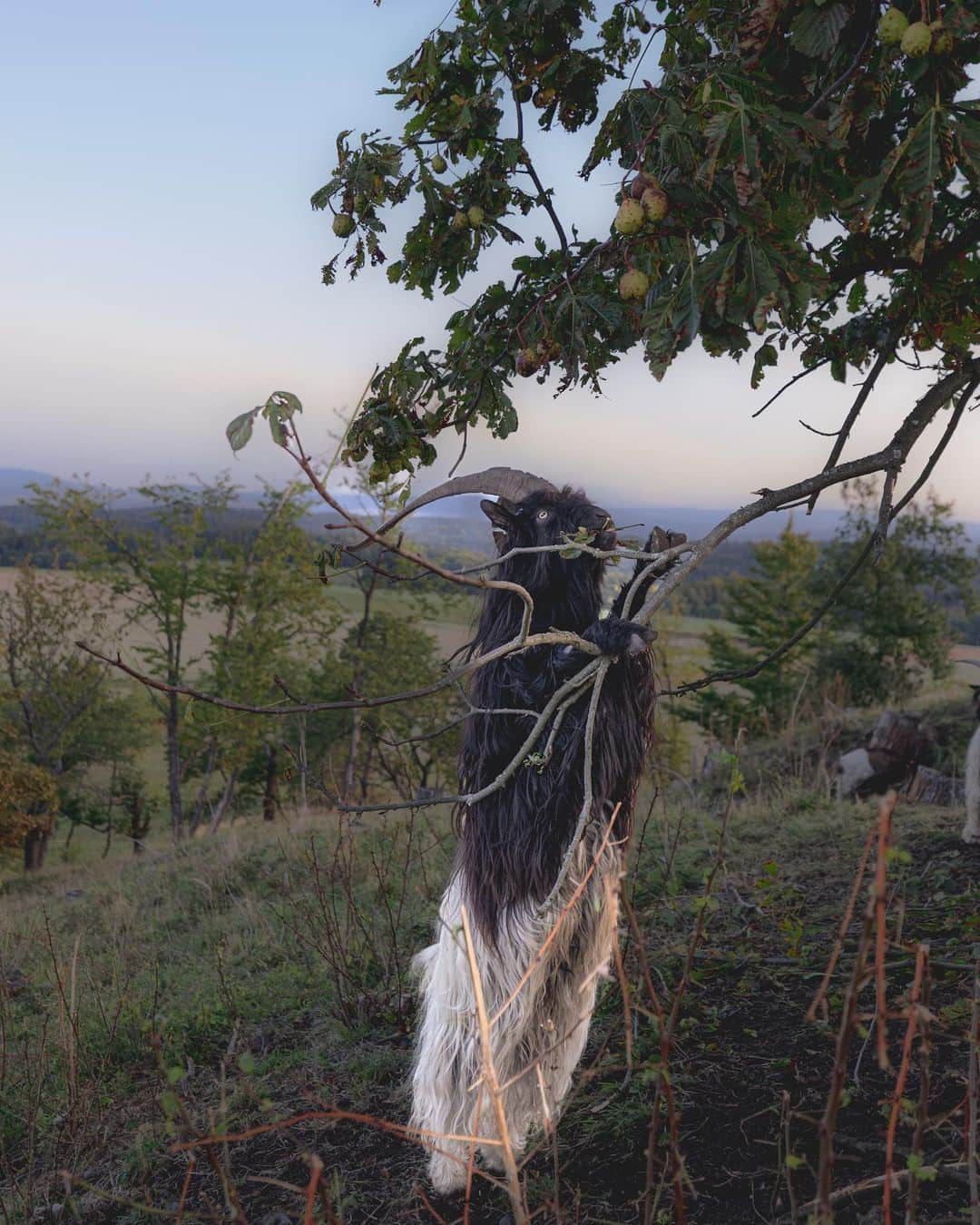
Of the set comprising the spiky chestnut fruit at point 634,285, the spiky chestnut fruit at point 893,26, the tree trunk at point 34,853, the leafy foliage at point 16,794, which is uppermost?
the spiky chestnut fruit at point 893,26

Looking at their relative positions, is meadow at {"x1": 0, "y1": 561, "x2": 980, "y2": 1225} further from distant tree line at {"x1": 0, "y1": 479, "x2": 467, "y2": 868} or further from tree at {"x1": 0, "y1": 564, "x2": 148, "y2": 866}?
tree at {"x1": 0, "y1": 564, "x2": 148, "y2": 866}

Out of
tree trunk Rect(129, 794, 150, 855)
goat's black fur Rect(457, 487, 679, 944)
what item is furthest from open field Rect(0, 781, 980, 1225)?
tree trunk Rect(129, 794, 150, 855)

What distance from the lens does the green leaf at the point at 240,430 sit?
1.96m

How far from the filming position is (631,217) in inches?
95.7

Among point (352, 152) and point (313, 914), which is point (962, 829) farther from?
point (352, 152)

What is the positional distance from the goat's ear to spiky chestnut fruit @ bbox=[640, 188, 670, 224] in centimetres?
132

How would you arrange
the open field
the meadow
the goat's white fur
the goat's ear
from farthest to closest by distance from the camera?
1. the goat's white fur
2. the goat's ear
3. the open field
4. the meadow

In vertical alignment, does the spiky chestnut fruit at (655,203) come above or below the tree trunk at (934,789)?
above

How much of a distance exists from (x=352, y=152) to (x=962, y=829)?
5.39 meters

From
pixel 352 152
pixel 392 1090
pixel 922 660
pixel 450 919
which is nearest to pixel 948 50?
pixel 352 152

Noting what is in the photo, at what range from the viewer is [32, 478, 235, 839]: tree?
2320cm

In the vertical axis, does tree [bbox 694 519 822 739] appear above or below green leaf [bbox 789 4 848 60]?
below

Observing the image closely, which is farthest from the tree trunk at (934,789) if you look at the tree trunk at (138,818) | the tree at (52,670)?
the tree trunk at (138,818)

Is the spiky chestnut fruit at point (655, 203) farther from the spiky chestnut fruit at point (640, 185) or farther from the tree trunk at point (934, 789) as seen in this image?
the tree trunk at point (934, 789)
